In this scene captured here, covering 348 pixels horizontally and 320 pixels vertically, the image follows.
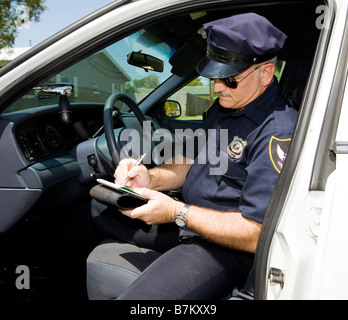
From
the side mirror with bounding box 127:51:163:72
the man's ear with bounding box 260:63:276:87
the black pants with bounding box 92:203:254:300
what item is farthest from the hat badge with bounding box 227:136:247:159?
the side mirror with bounding box 127:51:163:72

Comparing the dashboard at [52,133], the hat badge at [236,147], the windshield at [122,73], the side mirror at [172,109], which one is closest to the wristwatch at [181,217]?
the hat badge at [236,147]

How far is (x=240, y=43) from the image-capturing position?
4.15 ft

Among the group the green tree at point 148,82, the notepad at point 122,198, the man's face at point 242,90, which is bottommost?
the notepad at point 122,198

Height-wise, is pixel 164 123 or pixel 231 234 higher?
pixel 164 123

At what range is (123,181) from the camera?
155 cm

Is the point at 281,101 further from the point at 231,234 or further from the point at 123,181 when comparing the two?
the point at 123,181

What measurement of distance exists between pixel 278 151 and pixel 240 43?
397 millimetres

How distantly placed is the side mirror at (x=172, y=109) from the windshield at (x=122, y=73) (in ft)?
0.67

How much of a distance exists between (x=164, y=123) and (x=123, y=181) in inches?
58.5

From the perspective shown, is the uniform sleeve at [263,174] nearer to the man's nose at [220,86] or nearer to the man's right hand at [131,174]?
the man's nose at [220,86]

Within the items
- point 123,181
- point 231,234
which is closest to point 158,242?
point 123,181

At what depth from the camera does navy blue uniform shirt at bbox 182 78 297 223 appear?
1174mm

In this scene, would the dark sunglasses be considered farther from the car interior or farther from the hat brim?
the car interior

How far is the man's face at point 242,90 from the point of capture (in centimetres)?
137
